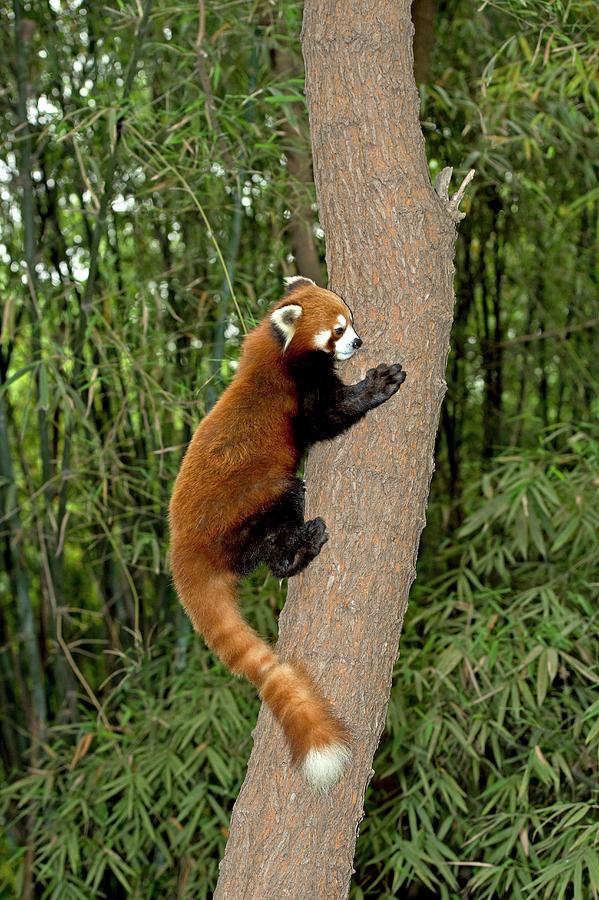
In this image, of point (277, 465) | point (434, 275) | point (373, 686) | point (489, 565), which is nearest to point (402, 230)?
point (434, 275)

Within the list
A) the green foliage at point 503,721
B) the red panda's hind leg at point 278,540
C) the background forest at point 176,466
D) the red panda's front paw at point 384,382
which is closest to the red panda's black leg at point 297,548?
the red panda's hind leg at point 278,540

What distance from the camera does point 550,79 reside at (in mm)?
2807

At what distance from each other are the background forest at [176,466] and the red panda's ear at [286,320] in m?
0.40

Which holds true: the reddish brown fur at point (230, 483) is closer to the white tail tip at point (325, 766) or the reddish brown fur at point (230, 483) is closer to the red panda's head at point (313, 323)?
the red panda's head at point (313, 323)

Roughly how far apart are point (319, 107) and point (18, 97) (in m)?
1.57

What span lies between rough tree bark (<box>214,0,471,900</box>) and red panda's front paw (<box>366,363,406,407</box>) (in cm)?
2

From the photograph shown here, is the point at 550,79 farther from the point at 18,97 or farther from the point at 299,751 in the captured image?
the point at 299,751

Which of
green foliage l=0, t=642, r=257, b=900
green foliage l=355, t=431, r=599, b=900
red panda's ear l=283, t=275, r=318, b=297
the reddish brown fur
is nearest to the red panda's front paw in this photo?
the reddish brown fur

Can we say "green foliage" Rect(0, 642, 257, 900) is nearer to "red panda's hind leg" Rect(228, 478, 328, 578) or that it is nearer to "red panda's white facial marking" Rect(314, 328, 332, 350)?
"red panda's hind leg" Rect(228, 478, 328, 578)

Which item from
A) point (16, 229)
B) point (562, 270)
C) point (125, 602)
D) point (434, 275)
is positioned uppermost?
point (16, 229)

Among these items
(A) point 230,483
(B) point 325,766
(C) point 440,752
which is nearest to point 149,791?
(C) point 440,752

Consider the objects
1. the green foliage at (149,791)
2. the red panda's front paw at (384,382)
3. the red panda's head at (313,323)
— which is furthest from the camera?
the green foliage at (149,791)

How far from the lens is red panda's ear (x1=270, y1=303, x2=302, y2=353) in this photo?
1.85 meters

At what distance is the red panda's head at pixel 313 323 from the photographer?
1.68 m
